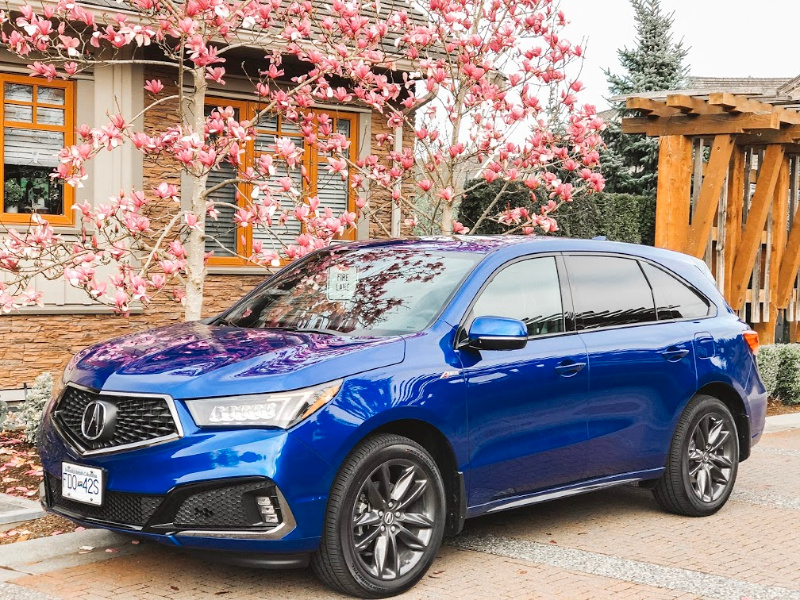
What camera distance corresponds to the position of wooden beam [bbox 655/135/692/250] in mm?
13273

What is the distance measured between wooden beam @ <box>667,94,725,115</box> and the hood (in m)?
8.18

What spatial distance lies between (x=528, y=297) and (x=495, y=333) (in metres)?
0.77

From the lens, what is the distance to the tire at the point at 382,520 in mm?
4973

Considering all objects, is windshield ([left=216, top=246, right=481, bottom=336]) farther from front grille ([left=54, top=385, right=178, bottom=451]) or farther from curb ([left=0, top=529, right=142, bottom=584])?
curb ([left=0, top=529, right=142, bottom=584])

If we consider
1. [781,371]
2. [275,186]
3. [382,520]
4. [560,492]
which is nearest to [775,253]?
[781,371]

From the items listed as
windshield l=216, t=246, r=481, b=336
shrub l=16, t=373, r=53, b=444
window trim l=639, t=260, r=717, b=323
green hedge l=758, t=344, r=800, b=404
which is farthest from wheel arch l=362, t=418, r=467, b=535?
green hedge l=758, t=344, r=800, b=404

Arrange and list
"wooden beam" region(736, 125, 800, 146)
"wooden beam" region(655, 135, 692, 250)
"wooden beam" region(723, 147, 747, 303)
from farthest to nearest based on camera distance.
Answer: "wooden beam" region(723, 147, 747, 303)
"wooden beam" region(736, 125, 800, 146)
"wooden beam" region(655, 135, 692, 250)

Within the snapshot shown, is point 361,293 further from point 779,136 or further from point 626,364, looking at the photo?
point 779,136

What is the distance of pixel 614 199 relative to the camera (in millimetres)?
18172

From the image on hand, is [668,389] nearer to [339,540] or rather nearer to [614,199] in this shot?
[339,540]

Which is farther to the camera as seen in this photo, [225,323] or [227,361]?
[225,323]

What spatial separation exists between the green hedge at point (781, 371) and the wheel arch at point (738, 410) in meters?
6.02

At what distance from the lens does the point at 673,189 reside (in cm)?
1338

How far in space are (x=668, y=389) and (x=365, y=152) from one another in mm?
7507
